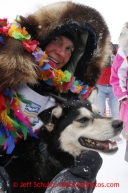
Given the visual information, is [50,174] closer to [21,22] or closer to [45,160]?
[45,160]

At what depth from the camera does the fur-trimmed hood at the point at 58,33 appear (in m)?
1.75

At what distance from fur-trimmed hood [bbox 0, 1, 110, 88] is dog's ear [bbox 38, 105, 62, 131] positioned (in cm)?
26

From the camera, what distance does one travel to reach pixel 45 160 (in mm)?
2057

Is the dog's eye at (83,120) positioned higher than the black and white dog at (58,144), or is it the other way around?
the dog's eye at (83,120)

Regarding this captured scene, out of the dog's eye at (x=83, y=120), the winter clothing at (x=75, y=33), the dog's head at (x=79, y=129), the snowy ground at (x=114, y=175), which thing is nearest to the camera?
the winter clothing at (x=75, y=33)

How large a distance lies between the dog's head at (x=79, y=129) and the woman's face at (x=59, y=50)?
1.03ft

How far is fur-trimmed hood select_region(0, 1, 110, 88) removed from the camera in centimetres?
175

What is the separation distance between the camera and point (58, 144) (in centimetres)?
207

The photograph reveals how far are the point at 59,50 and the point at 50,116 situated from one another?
48 cm

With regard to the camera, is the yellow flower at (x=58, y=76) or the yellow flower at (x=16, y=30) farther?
the yellow flower at (x=58, y=76)

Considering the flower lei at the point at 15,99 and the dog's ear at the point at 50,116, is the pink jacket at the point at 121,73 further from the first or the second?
the flower lei at the point at 15,99

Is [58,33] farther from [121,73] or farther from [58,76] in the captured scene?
[121,73]

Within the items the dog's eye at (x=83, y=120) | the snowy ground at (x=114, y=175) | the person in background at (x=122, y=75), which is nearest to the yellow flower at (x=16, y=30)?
the dog's eye at (x=83, y=120)

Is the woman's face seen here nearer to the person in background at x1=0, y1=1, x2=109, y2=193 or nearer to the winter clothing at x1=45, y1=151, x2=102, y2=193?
the person in background at x1=0, y1=1, x2=109, y2=193
